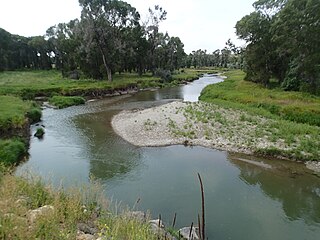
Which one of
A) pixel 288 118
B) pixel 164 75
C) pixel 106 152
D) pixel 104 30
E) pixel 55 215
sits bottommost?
pixel 106 152

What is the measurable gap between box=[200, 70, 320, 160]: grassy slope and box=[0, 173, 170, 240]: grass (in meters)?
14.0

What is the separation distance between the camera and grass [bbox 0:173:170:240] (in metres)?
6.75

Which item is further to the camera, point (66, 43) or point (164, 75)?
point (164, 75)

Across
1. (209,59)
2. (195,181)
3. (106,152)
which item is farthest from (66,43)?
(209,59)

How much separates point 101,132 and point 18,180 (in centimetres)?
1578

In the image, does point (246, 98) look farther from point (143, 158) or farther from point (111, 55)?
point (111, 55)

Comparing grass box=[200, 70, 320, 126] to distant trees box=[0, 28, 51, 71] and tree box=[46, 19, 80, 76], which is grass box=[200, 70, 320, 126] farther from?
distant trees box=[0, 28, 51, 71]

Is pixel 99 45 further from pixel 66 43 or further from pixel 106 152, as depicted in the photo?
pixel 106 152

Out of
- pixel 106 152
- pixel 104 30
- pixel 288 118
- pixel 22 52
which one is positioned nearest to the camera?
pixel 106 152

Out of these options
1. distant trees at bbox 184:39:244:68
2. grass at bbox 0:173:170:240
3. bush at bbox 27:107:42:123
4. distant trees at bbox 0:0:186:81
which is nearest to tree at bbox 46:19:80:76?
distant trees at bbox 0:0:186:81

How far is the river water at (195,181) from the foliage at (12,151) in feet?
2.47

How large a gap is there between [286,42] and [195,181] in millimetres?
29478

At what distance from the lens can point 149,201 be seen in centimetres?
1348

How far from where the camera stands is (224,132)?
76.8ft
